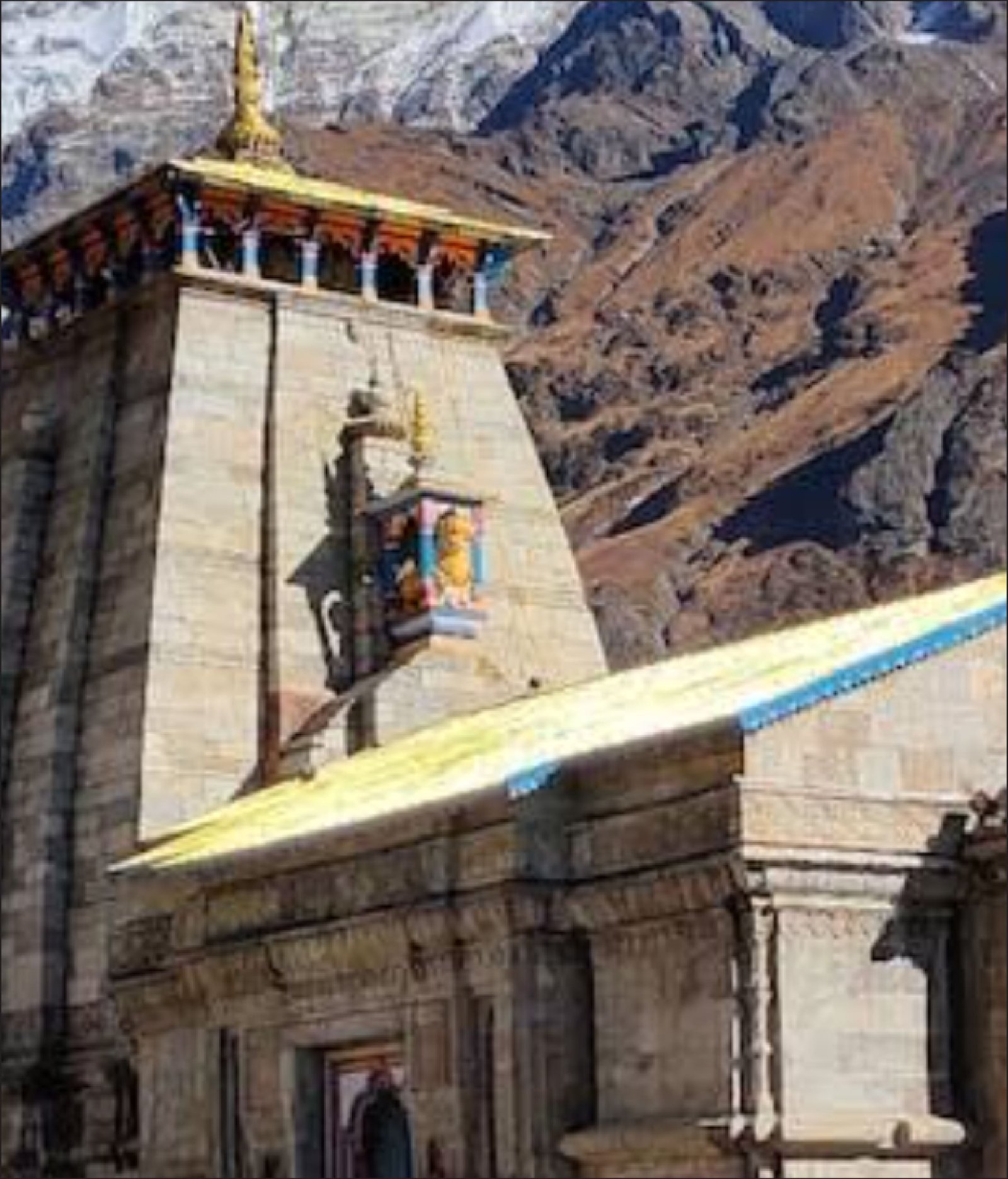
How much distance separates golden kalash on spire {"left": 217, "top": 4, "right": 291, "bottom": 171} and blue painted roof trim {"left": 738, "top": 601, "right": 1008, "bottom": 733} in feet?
55.4

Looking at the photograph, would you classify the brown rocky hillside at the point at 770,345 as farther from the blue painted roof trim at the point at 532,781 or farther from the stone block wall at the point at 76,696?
the blue painted roof trim at the point at 532,781

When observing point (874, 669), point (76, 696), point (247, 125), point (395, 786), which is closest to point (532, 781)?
point (874, 669)

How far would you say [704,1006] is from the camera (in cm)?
2611

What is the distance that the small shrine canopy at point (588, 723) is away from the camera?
26.3m

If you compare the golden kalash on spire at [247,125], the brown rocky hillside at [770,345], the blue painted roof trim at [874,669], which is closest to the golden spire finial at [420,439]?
the golden kalash on spire at [247,125]

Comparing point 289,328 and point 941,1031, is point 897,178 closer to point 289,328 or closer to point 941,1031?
point 289,328

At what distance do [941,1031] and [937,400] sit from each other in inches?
4181

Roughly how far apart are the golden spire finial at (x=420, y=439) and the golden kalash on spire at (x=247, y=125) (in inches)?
169

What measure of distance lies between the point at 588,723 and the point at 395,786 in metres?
2.02

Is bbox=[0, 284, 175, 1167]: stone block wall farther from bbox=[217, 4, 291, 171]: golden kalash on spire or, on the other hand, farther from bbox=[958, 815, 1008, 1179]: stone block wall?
bbox=[958, 815, 1008, 1179]: stone block wall

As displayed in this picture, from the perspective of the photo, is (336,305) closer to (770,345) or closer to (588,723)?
(588,723)

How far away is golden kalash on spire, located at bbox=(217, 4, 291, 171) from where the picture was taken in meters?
41.8

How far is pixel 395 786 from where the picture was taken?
30875 millimetres

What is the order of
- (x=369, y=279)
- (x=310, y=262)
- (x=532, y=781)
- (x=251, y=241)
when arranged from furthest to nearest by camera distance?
(x=369, y=279) → (x=310, y=262) → (x=251, y=241) → (x=532, y=781)
